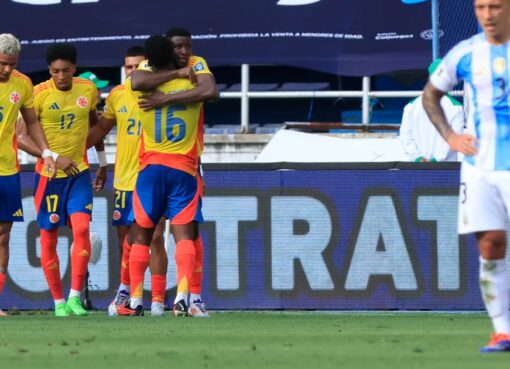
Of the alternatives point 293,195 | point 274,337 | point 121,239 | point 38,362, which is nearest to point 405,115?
point 293,195

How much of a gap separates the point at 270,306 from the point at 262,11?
7.60 metres

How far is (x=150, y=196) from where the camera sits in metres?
12.2

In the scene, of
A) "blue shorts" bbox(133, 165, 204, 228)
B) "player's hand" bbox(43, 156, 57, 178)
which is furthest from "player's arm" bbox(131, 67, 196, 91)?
"player's hand" bbox(43, 156, 57, 178)

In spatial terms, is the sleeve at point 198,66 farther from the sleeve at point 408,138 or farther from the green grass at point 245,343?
the sleeve at point 408,138

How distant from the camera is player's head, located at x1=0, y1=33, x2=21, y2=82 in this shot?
12727 mm

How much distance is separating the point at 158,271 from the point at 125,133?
1.63 m

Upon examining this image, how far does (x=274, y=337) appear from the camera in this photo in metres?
9.62

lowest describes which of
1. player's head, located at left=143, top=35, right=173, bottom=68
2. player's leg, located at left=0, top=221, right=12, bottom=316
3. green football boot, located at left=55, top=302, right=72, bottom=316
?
green football boot, located at left=55, top=302, right=72, bottom=316

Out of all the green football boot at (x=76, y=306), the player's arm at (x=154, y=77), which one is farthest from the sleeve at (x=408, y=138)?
the green football boot at (x=76, y=306)

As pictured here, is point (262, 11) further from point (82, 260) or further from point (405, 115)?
point (82, 260)

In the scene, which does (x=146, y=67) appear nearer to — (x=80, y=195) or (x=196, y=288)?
(x=80, y=195)

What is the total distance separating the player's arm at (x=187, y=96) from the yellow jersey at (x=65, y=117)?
4.71ft

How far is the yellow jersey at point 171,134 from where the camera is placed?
1216cm

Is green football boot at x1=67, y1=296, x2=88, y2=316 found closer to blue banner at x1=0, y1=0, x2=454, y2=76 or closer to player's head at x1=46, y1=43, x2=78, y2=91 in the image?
player's head at x1=46, y1=43, x2=78, y2=91
